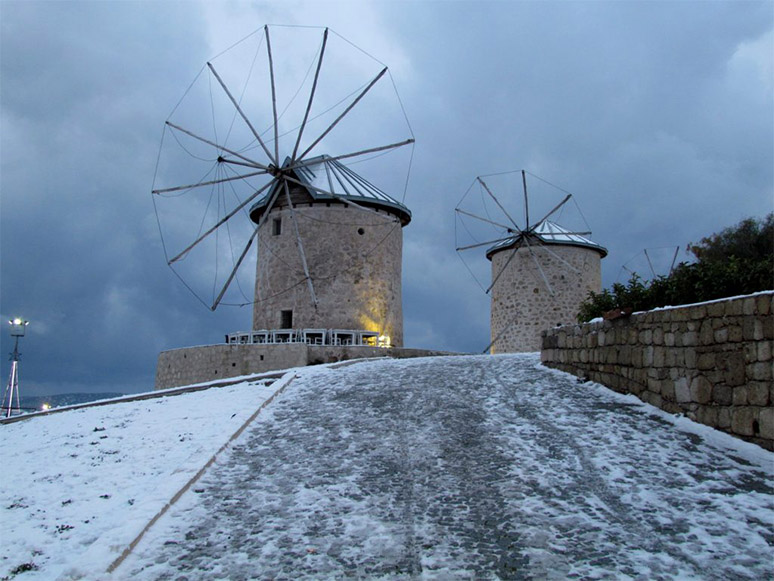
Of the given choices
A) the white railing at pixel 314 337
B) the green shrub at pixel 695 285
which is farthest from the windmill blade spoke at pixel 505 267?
the green shrub at pixel 695 285

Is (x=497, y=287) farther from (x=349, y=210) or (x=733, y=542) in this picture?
(x=733, y=542)

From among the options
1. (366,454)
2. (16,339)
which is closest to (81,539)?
(366,454)

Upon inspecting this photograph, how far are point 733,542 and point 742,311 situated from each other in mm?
2655

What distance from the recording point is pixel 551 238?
1016 inches

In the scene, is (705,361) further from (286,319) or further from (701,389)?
(286,319)

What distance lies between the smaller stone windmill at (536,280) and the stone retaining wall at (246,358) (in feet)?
28.3

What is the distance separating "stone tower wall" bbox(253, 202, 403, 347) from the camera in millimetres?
20562

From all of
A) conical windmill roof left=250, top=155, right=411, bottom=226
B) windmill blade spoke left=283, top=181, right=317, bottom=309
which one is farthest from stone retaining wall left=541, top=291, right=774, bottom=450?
conical windmill roof left=250, top=155, right=411, bottom=226

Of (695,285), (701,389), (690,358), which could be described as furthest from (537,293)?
(701,389)

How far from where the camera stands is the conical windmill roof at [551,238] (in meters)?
25.8

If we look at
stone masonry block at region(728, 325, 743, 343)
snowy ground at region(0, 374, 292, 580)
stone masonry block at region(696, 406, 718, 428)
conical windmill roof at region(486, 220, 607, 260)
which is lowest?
snowy ground at region(0, 374, 292, 580)

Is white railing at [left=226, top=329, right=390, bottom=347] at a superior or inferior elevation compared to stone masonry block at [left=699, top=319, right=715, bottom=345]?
inferior

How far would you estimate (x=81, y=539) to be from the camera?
16.6 ft

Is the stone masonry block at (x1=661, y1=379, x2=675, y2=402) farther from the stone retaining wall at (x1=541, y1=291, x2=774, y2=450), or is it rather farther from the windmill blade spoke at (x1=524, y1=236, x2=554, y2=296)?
the windmill blade spoke at (x1=524, y1=236, x2=554, y2=296)
